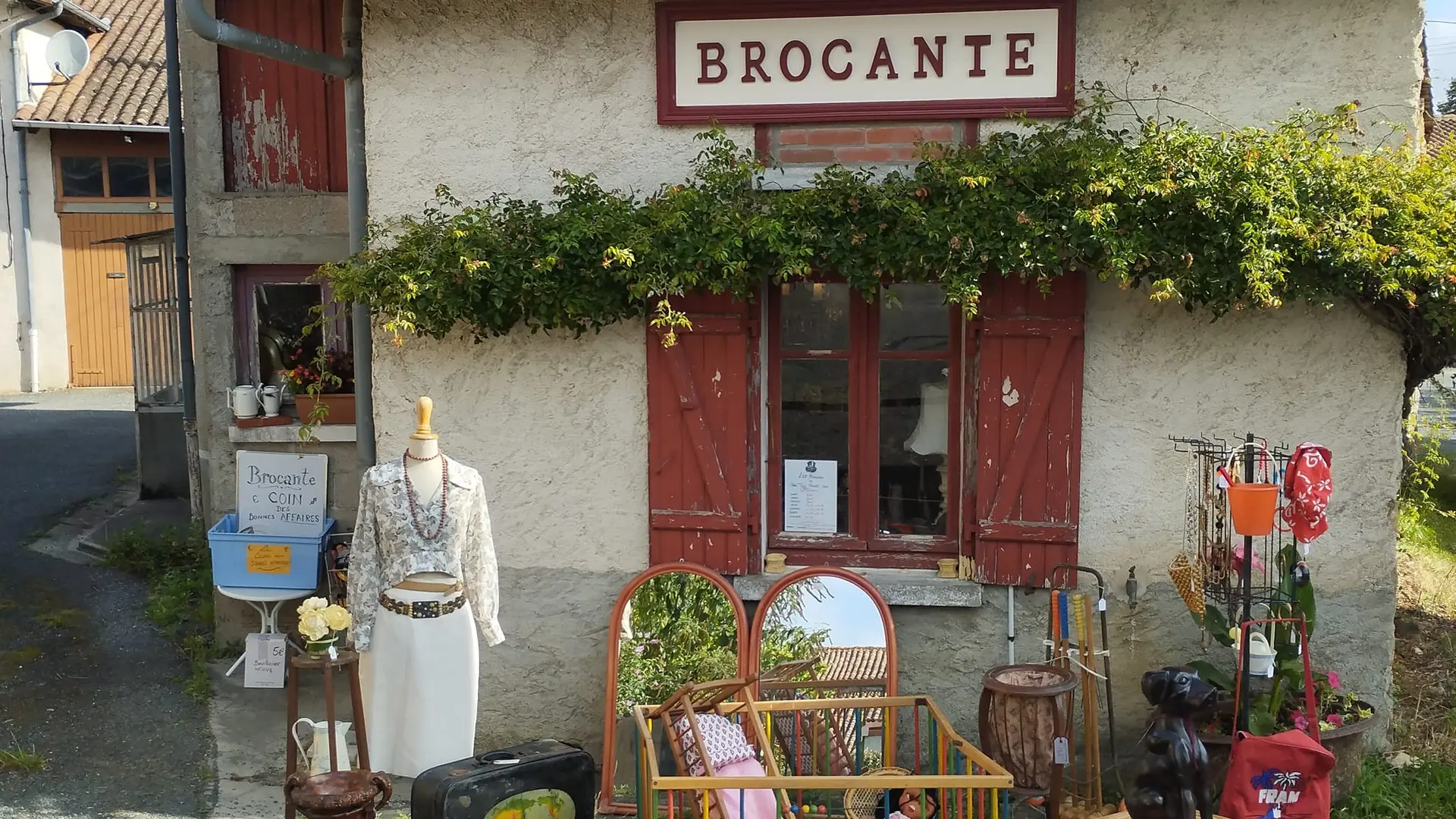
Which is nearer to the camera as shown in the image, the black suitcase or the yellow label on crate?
the black suitcase

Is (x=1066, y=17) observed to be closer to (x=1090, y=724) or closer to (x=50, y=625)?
(x=1090, y=724)

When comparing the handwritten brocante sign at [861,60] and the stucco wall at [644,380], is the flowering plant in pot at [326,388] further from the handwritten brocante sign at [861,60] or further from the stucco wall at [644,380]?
the handwritten brocante sign at [861,60]

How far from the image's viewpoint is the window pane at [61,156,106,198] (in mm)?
17203

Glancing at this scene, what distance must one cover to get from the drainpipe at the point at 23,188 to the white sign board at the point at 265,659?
13.2 m

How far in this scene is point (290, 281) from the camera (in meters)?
7.23

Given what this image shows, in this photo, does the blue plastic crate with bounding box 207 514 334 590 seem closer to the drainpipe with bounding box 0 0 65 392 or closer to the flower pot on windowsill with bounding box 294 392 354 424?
the flower pot on windowsill with bounding box 294 392 354 424

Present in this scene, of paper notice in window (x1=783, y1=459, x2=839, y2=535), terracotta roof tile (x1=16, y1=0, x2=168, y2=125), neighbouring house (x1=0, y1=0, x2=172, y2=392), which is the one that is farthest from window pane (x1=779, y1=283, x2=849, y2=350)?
neighbouring house (x1=0, y1=0, x2=172, y2=392)

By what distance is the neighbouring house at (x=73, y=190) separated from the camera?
54.5 ft

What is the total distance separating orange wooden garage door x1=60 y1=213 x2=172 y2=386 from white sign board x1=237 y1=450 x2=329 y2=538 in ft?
39.5

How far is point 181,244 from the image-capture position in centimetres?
833

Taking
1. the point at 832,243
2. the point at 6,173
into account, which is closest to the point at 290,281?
the point at 832,243

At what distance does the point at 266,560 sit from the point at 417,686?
236 cm

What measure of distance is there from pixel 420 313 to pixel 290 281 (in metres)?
2.54

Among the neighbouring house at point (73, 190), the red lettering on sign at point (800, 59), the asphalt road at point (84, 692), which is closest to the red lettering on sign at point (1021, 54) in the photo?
the red lettering on sign at point (800, 59)
